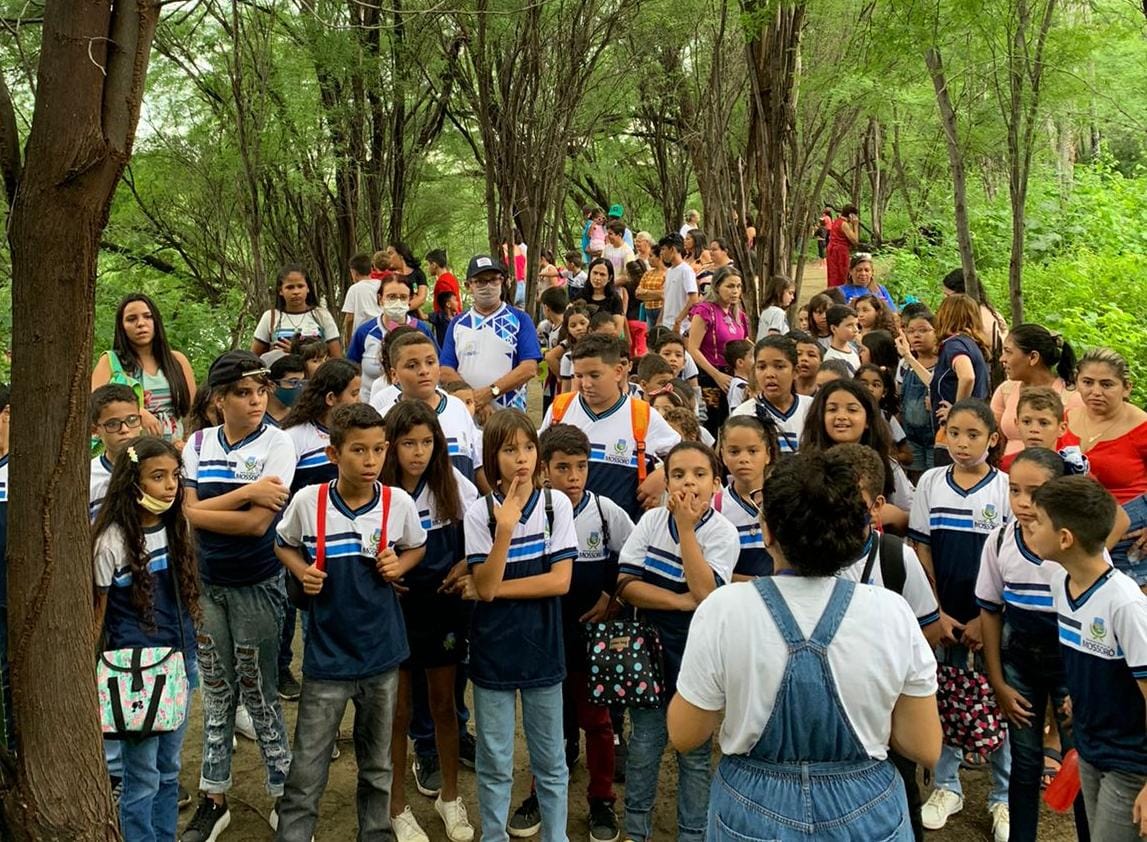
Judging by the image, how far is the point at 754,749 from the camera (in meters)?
2.54

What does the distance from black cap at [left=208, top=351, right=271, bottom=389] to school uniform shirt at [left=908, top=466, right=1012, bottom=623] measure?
10.1ft

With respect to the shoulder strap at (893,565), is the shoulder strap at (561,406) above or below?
→ above

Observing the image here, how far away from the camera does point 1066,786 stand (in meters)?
3.66

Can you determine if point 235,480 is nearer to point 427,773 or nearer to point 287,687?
point 427,773

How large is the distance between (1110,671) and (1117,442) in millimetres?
2026

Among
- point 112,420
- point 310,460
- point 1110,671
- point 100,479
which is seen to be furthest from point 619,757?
point 112,420

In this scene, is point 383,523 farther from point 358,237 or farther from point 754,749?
point 358,237

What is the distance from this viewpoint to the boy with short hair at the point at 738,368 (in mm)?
7445

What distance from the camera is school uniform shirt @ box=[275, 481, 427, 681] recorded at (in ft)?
13.2

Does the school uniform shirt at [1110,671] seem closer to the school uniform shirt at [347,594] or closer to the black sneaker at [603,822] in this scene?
the black sneaker at [603,822]

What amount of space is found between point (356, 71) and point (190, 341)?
4.65 meters

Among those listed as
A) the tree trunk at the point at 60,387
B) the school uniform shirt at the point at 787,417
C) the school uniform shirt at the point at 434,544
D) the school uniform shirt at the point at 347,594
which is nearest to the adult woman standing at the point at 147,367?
the school uniform shirt at the point at 434,544

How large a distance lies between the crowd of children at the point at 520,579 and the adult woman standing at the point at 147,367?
2.50 ft

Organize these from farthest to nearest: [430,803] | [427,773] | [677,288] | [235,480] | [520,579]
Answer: [677,288], [427,773], [430,803], [235,480], [520,579]
